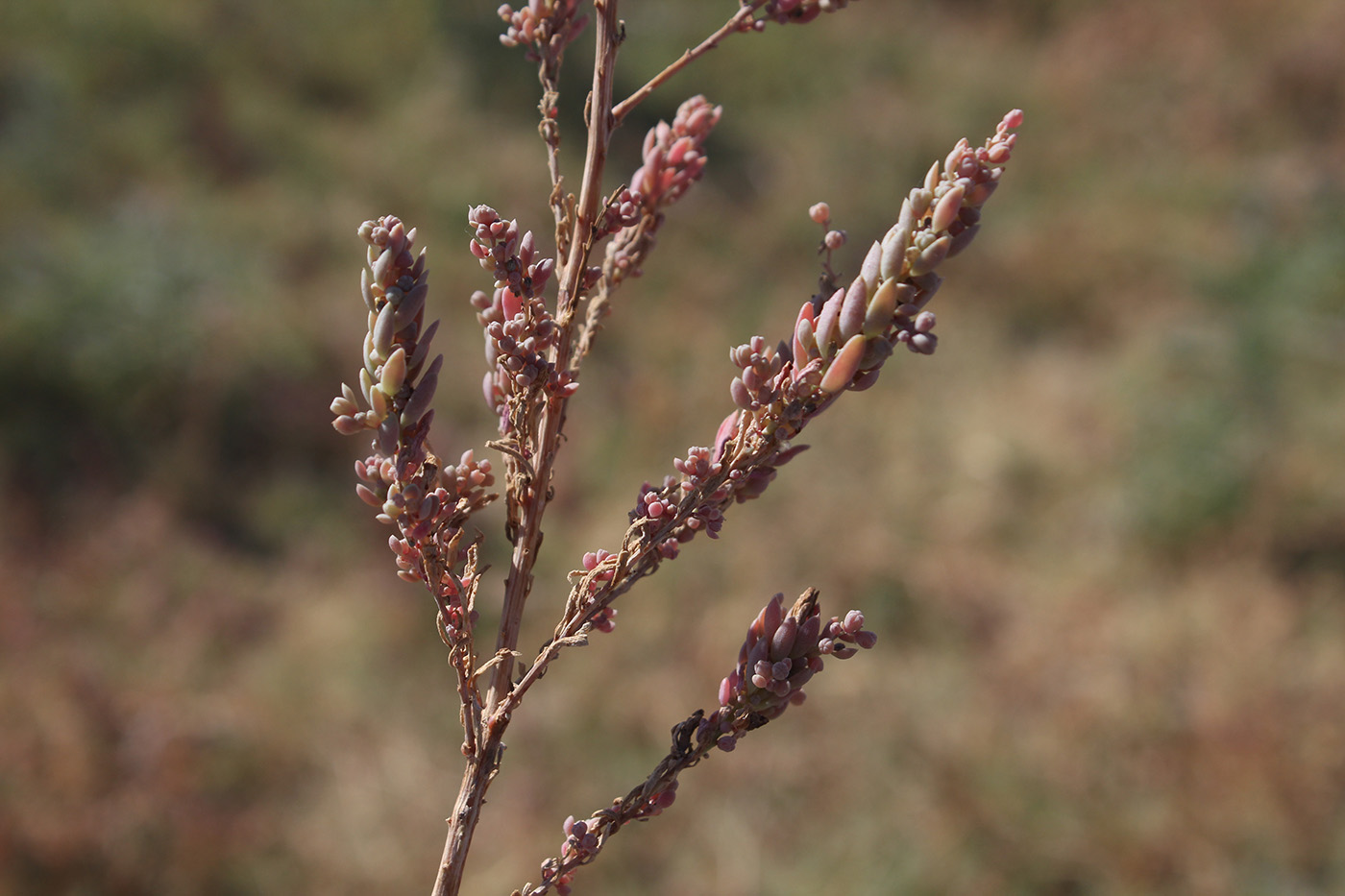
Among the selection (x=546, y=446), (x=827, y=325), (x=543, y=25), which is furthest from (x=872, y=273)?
(x=543, y=25)

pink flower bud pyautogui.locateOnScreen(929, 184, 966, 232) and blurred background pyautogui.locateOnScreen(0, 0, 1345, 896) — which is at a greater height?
blurred background pyautogui.locateOnScreen(0, 0, 1345, 896)

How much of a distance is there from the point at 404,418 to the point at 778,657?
460mm

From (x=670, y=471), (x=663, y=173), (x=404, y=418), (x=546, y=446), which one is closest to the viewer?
(x=404, y=418)

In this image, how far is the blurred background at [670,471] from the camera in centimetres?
502

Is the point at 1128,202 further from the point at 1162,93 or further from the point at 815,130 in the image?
the point at 815,130

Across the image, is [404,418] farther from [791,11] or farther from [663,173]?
[791,11]

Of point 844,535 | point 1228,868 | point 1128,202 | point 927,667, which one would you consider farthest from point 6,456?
point 1128,202

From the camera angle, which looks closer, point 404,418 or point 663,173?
point 404,418

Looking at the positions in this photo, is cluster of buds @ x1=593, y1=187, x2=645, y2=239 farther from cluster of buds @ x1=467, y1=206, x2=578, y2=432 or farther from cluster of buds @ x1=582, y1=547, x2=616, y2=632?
cluster of buds @ x1=582, y1=547, x2=616, y2=632

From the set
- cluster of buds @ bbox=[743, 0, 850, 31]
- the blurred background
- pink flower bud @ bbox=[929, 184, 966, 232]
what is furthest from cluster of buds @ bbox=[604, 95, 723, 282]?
the blurred background

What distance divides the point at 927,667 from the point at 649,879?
233 centimetres

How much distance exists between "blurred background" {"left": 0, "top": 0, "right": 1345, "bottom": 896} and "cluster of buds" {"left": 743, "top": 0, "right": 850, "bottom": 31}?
4.57m

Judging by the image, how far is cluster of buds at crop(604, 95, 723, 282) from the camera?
1.21 m

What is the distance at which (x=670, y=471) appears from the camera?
782cm
